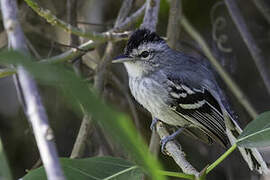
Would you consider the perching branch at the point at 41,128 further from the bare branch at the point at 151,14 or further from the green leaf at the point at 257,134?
the bare branch at the point at 151,14

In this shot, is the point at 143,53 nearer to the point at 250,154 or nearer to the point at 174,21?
the point at 174,21

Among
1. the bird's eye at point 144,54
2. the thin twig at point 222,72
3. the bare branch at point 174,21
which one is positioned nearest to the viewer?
the bird's eye at point 144,54

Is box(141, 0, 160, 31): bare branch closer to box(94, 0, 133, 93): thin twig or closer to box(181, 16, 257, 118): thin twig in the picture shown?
box(94, 0, 133, 93): thin twig

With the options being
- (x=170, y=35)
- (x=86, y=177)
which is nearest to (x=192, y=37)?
(x=170, y=35)

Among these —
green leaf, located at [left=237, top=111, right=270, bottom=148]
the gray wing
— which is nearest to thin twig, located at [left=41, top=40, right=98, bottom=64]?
the gray wing

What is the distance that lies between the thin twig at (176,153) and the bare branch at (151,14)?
0.69 metres

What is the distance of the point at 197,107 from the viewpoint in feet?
9.56

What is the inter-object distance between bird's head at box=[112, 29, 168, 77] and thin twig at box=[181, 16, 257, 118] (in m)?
0.85

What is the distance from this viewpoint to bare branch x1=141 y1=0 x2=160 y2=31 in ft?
9.39

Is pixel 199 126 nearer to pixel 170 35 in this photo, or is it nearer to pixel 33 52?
pixel 170 35

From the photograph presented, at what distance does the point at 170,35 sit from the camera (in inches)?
131

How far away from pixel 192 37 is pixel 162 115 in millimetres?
1281

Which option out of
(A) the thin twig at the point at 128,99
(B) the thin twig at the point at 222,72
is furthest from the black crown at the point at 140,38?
(B) the thin twig at the point at 222,72

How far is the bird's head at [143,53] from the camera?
2.79 metres
